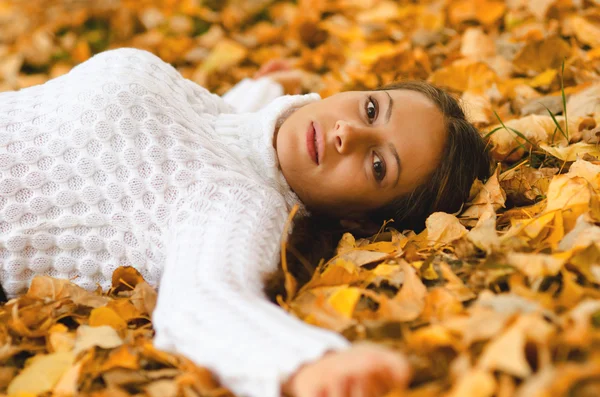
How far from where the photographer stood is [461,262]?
96 centimetres

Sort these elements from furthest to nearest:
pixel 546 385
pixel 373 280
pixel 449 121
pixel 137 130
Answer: pixel 449 121 < pixel 137 130 < pixel 373 280 < pixel 546 385

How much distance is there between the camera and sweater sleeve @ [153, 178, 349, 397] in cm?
70

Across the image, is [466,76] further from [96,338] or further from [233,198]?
[96,338]

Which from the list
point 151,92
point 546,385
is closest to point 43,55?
point 151,92

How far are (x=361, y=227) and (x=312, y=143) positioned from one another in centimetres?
21

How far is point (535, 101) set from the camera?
1469mm

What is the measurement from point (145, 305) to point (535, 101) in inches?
39.3

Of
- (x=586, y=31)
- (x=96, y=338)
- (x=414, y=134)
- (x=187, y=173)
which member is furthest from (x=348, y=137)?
(x=586, y=31)

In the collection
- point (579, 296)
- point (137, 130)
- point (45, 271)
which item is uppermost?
point (137, 130)

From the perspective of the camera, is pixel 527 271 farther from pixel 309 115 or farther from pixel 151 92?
pixel 151 92

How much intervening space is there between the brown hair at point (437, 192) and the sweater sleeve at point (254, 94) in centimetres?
55

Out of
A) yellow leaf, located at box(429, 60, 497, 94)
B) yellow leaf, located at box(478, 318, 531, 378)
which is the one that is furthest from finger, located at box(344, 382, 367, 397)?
yellow leaf, located at box(429, 60, 497, 94)

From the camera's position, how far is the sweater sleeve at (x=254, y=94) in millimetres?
1713

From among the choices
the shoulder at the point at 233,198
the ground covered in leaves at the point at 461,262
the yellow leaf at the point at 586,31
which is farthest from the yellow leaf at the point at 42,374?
the yellow leaf at the point at 586,31
